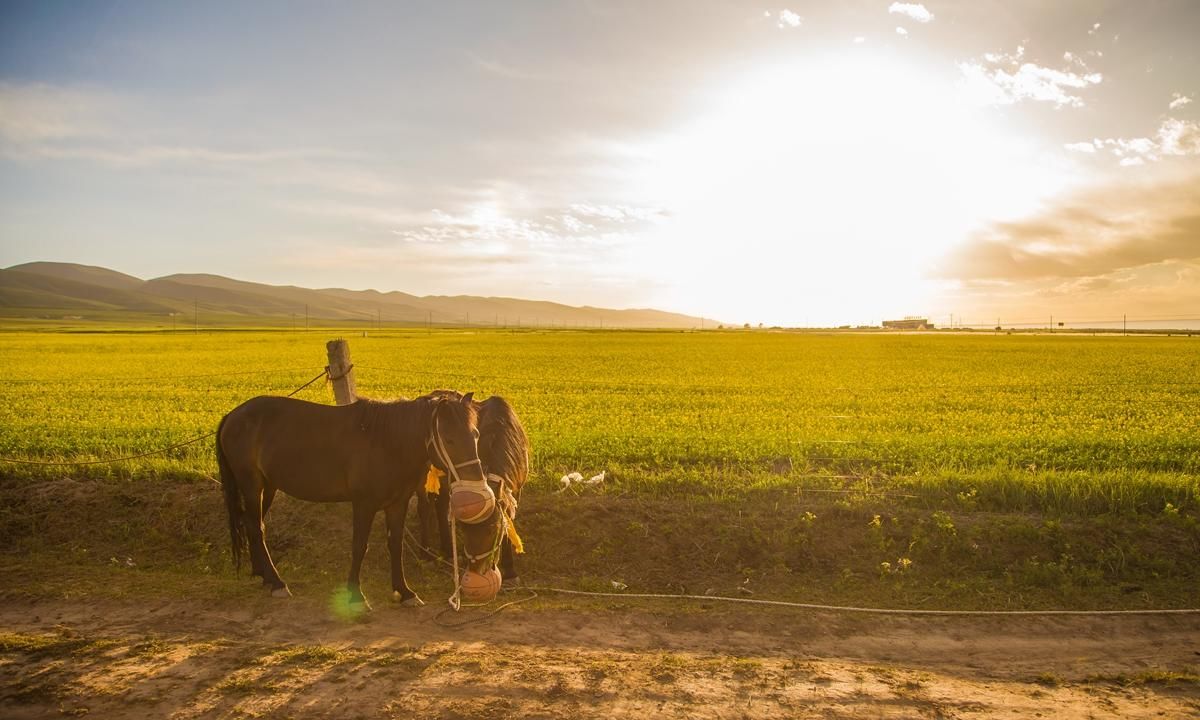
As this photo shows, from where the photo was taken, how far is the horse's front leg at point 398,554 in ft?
22.4

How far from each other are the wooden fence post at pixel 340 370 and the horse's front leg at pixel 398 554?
3127 mm

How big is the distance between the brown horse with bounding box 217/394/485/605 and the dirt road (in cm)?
72

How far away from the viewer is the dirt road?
4.66 meters

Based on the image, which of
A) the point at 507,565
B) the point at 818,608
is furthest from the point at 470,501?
the point at 818,608

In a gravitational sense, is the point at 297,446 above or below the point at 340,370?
below

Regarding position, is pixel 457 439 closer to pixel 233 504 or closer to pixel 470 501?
pixel 470 501

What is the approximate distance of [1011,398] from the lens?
23.0 m

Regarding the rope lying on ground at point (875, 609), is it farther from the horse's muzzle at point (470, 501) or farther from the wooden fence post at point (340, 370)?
the wooden fence post at point (340, 370)

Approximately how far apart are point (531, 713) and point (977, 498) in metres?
7.48

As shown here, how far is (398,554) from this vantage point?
6891mm

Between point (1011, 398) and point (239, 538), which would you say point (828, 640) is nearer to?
point (239, 538)

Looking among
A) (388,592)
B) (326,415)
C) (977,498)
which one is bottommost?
(388,592)

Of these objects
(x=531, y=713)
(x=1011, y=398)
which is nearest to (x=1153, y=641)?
(x=531, y=713)

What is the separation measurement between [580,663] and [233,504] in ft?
14.9
